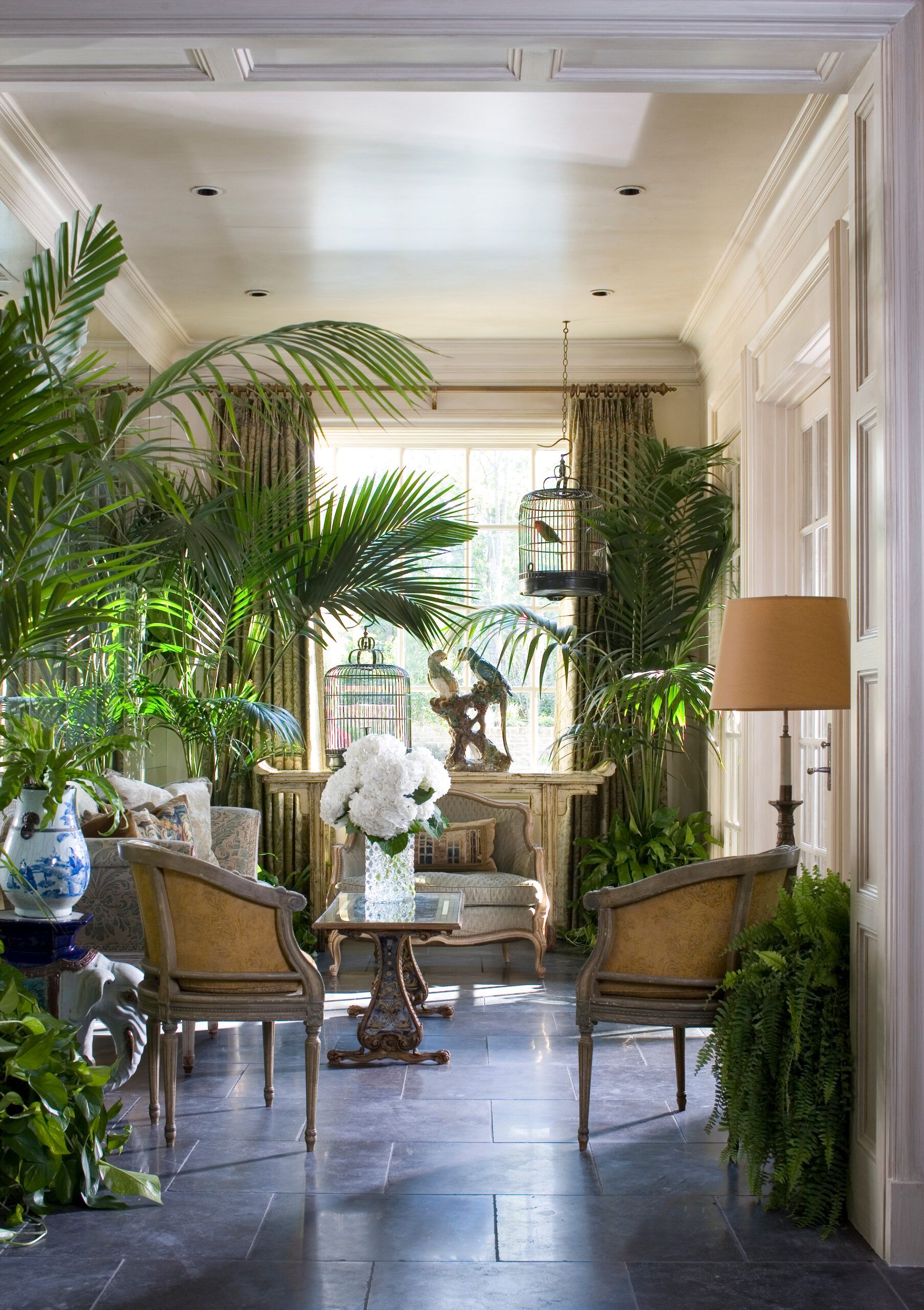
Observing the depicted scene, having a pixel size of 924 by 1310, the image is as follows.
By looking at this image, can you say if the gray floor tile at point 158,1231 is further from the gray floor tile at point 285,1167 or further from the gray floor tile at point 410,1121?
the gray floor tile at point 410,1121

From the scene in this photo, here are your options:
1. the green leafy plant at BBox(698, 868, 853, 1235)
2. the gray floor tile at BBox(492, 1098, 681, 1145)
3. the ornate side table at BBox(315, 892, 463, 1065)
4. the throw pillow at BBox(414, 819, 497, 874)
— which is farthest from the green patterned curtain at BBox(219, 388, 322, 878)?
the green leafy plant at BBox(698, 868, 853, 1235)

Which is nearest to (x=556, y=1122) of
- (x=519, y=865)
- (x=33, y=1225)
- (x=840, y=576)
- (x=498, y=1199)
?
(x=498, y=1199)

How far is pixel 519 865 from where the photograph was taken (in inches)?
243

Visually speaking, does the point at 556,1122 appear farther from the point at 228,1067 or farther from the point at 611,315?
the point at 611,315

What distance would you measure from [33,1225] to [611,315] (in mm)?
5105

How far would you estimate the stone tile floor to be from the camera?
266cm

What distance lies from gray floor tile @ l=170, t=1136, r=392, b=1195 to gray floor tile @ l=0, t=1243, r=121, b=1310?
1.47ft

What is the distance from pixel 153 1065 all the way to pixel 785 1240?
1886 mm

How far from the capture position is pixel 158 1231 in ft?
9.73

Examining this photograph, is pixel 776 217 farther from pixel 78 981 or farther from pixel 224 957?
pixel 78 981

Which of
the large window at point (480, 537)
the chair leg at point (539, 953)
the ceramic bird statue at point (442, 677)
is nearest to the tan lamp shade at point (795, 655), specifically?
the chair leg at point (539, 953)

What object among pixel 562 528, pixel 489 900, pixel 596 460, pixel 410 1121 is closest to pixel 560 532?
pixel 562 528

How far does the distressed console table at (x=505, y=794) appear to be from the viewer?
6543mm

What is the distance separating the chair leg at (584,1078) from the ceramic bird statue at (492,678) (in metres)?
3.18
